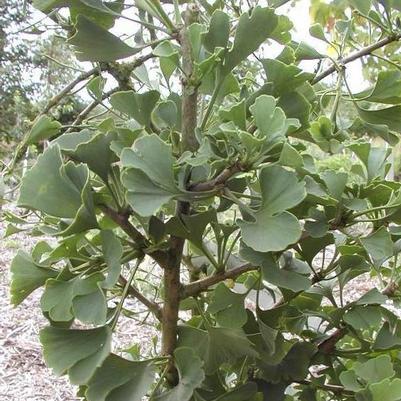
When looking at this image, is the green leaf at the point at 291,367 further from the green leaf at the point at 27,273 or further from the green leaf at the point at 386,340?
the green leaf at the point at 27,273

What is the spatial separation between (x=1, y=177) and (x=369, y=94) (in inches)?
12.3

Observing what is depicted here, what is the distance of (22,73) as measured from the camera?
4223mm

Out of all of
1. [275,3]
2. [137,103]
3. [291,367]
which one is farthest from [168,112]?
[291,367]

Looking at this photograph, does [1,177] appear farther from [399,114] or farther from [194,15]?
[399,114]

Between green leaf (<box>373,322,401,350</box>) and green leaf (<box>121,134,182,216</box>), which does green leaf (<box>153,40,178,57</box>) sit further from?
green leaf (<box>373,322,401,350</box>)

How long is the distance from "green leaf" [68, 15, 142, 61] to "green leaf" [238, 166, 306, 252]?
0.14 meters

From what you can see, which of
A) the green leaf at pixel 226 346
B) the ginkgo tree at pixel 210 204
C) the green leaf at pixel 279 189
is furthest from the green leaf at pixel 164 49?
the green leaf at pixel 226 346

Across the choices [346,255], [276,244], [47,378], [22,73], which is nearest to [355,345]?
[346,255]

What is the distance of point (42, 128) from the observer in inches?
16.8

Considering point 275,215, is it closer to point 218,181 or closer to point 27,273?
point 218,181

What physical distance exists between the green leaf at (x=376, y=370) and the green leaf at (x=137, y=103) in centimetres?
23

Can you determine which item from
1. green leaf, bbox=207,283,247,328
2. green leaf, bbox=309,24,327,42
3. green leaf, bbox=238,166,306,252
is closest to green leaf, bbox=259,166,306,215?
green leaf, bbox=238,166,306,252

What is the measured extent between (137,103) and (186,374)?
7.6 inches

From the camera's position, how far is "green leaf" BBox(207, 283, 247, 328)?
43 centimetres
